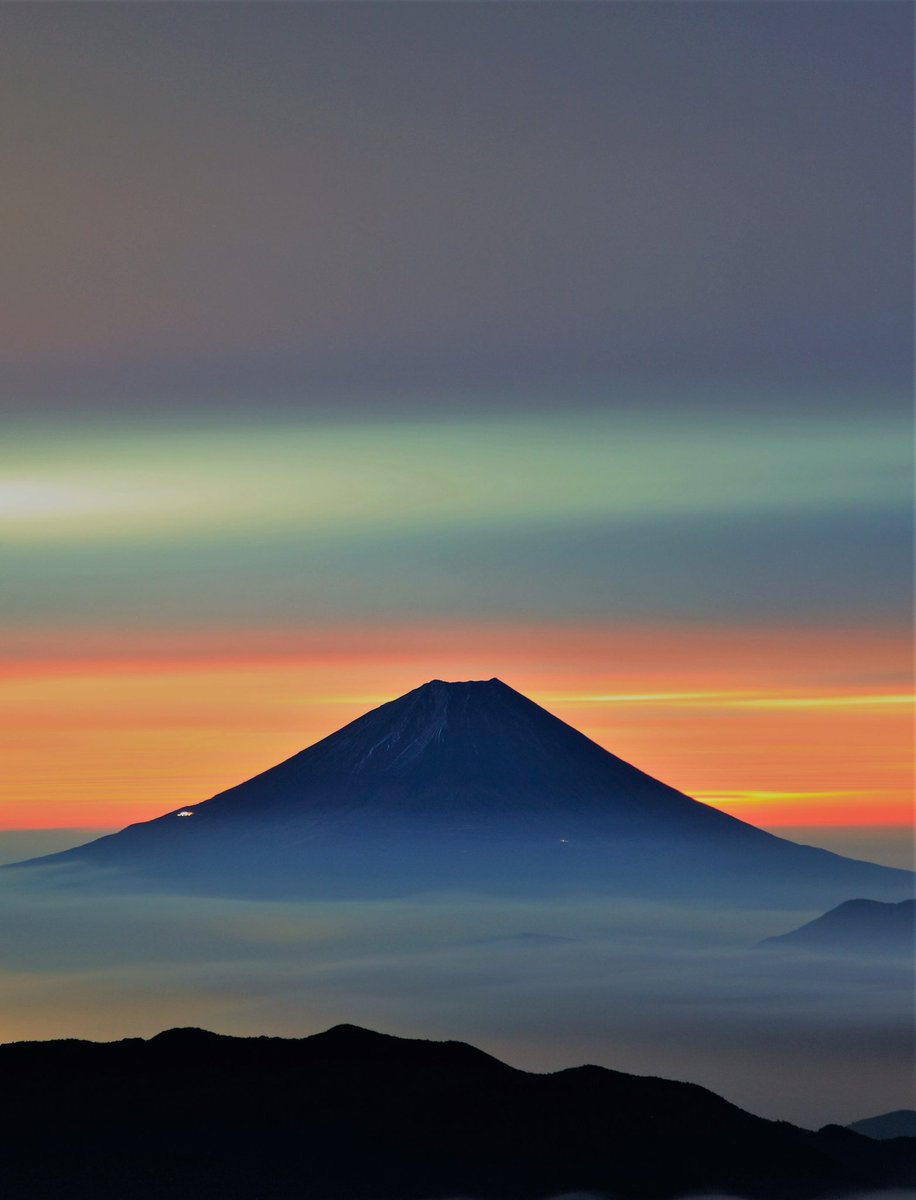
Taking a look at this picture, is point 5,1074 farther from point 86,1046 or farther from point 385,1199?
point 385,1199

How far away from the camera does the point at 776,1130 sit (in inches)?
5920

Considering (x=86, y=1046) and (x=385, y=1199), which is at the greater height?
(x=86, y=1046)

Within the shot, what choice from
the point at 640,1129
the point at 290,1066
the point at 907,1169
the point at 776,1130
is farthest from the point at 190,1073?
the point at 907,1169

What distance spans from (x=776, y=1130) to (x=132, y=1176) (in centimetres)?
4520

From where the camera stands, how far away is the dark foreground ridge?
134 meters

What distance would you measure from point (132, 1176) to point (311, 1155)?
39.1 ft

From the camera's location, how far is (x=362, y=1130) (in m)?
141

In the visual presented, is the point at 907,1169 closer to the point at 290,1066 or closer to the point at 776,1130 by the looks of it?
the point at 776,1130

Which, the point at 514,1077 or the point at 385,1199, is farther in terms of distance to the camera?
the point at 514,1077

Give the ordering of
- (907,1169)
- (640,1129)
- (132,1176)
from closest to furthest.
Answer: (132,1176) < (640,1129) < (907,1169)

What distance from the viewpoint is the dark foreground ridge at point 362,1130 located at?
134m

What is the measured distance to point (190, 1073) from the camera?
478 feet


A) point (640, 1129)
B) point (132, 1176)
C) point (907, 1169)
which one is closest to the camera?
point (132, 1176)

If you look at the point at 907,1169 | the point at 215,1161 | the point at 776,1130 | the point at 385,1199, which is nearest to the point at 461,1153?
the point at 385,1199
